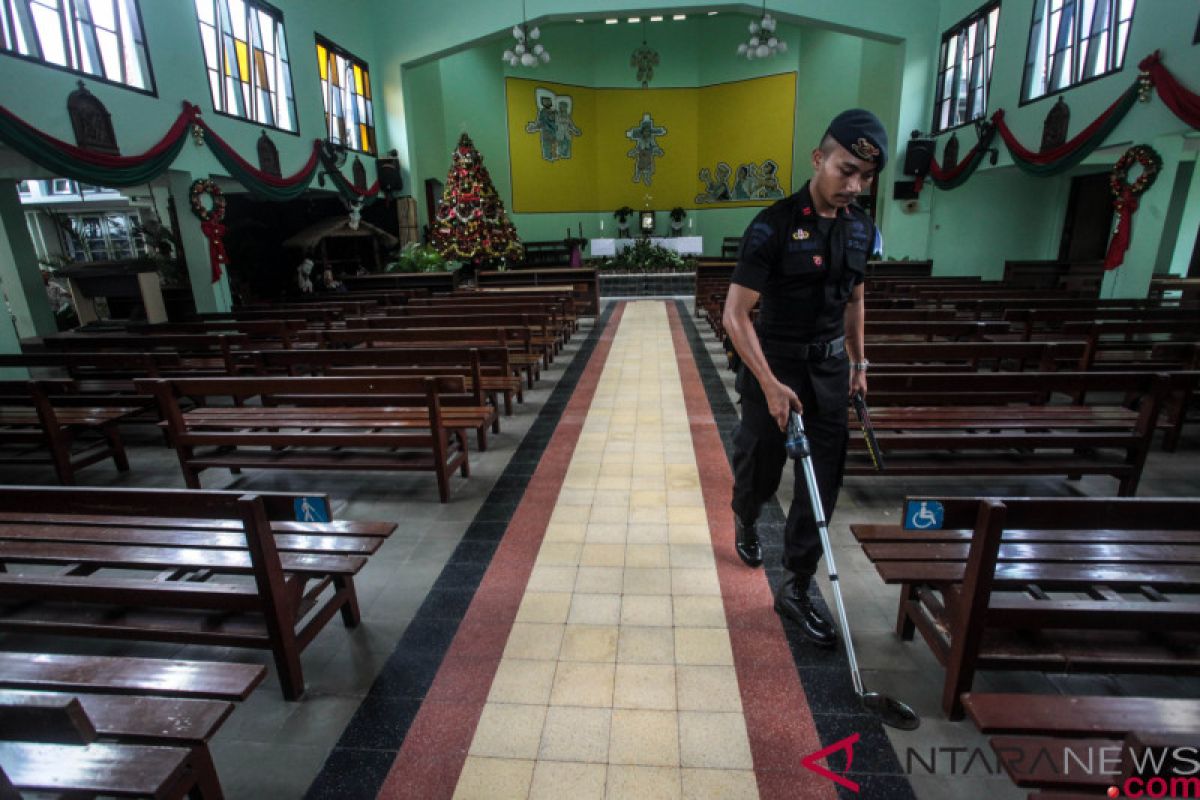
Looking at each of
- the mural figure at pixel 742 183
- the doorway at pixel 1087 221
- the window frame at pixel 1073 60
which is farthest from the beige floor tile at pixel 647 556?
the mural figure at pixel 742 183

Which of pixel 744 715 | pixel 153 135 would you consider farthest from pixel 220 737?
pixel 153 135

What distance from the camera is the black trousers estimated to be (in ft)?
7.48

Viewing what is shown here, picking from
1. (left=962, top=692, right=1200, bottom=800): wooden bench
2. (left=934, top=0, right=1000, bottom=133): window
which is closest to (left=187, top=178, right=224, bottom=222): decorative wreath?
(left=962, top=692, right=1200, bottom=800): wooden bench

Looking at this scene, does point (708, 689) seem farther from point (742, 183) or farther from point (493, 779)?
point (742, 183)

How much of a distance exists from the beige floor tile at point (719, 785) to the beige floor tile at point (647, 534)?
1.41 meters

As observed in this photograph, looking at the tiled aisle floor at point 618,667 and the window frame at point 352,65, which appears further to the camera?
the window frame at point 352,65

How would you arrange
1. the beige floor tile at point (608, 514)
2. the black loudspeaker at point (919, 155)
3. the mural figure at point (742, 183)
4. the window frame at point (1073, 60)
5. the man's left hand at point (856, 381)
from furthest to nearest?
1. the mural figure at point (742, 183)
2. the black loudspeaker at point (919, 155)
3. the window frame at point (1073, 60)
4. the beige floor tile at point (608, 514)
5. the man's left hand at point (856, 381)

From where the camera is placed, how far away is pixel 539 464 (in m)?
4.31

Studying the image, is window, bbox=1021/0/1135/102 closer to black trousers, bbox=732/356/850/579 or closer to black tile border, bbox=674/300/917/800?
black trousers, bbox=732/356/850/579

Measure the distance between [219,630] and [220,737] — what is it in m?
0.35

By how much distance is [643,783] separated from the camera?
5.83 feet

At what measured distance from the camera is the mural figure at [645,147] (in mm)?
20219

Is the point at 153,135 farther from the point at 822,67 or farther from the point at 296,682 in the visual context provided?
the point at 822,67

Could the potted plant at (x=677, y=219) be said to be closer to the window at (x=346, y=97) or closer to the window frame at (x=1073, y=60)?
the window at (x=346, y=97)
